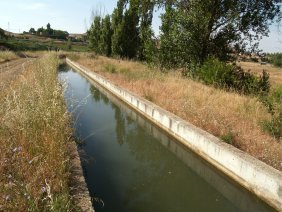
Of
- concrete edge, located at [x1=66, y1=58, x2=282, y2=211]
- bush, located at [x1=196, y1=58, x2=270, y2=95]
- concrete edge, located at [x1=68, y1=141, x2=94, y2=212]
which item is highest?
bush, located at [x1=196, y1=58, x2=270, y2=95]

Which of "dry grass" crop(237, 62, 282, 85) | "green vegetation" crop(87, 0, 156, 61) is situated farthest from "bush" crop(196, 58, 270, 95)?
"green vegetation" crop(87, 0, 156, 61)

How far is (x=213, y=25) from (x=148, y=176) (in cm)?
1293

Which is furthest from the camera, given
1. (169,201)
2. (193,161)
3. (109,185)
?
(193,161)

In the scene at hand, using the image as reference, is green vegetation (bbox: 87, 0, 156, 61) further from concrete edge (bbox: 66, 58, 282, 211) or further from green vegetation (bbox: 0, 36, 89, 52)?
concrete edge (bbox: 66, 58, 282, 211)

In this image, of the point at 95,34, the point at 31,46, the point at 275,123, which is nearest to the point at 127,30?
the point at 95,34

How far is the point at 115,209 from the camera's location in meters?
5.38

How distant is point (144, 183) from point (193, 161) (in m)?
1.76

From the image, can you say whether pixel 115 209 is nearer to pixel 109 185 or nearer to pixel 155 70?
pixel 109 185

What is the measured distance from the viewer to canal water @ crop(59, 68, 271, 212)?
5746 millimetres

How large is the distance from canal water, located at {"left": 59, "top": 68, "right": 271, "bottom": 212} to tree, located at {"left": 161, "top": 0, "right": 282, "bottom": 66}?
8216 mm

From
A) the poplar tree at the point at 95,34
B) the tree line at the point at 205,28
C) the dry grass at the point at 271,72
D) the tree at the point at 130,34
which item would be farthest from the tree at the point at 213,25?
the poplar tree at the point at 95,34

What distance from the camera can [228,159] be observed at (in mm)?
6762

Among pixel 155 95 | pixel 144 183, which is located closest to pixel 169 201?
pixel 144 183

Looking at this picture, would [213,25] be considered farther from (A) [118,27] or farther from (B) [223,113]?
(A) [118,27]
